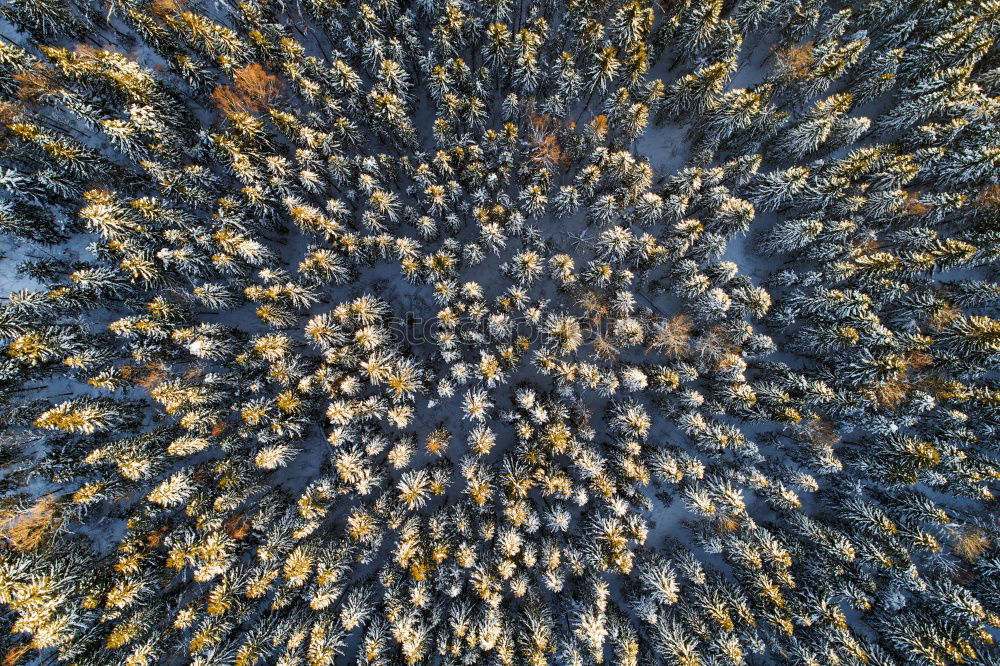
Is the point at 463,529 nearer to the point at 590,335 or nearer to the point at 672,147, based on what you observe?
the point at 590,335

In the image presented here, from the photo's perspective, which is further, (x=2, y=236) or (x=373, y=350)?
(x=2, y=236)

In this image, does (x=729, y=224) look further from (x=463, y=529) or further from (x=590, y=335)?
(x=463, y=529)

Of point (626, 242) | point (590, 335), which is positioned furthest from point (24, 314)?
point (626, 242)

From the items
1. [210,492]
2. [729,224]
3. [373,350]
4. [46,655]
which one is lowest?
[46,655]

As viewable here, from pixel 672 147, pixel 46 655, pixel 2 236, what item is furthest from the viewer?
pixel 672 147

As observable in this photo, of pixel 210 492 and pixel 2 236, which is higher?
pixel 2 236

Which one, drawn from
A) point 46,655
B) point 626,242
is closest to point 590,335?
point 626,242

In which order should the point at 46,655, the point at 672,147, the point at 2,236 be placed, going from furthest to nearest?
the point at 672,147 → the point at 2,236 → the point at 46,655
